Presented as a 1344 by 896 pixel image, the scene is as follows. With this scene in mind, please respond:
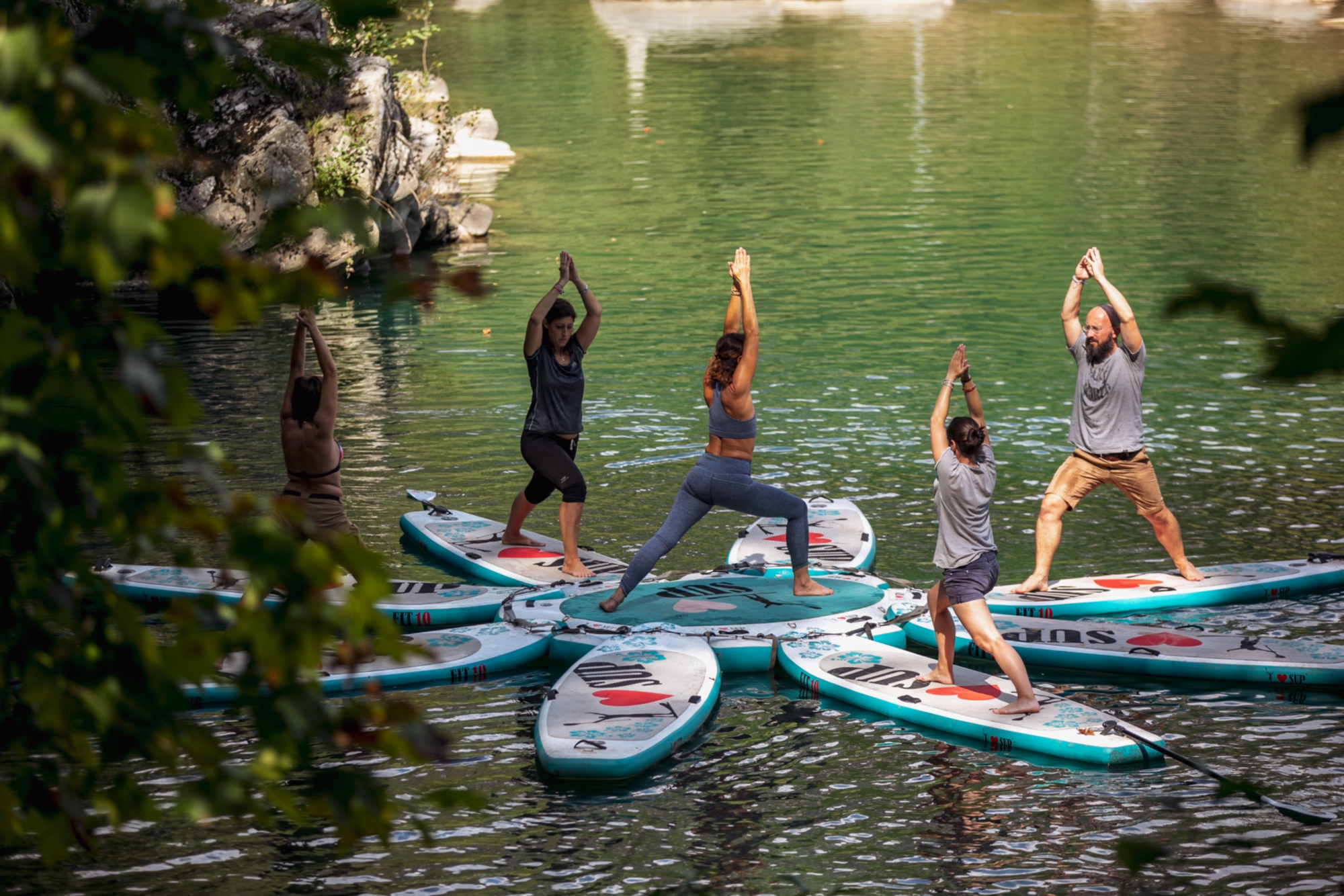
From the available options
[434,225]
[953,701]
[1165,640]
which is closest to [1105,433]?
[1165,640]

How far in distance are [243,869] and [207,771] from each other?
435cm

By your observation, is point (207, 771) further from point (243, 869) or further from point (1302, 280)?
point (1302, 280)

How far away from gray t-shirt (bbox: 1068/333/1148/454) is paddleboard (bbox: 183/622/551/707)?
4.20 m

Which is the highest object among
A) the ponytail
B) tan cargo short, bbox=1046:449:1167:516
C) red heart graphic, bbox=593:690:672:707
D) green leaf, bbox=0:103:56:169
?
green leaf, bbox=0:103:56:169

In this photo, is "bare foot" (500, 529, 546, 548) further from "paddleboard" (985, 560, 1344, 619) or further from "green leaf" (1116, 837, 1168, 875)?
"green leaf" (1116, 837, 1168, 875)

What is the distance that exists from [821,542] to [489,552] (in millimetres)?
2670

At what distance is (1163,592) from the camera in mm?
9953

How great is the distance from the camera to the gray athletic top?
34.2 feet

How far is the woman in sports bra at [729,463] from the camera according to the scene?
364 inches

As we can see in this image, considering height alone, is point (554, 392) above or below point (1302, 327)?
below

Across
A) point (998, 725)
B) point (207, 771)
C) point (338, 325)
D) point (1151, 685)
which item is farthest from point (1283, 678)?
point (338, 325)

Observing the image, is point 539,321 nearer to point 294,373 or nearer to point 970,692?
point 294,373

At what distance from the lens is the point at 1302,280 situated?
64.7 feet

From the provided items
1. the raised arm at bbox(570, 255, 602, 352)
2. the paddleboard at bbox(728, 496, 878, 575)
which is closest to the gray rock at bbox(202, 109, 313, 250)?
the raised arm at bbox(570, 255, 602, 352)
